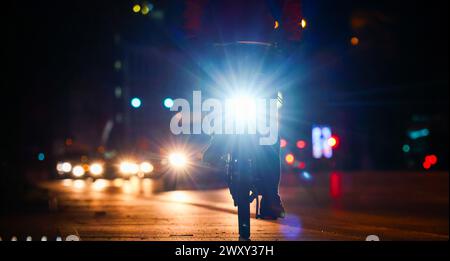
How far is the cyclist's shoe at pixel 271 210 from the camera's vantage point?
7.61 meters

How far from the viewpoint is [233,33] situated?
6.62 m

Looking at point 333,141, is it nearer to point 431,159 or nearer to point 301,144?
point 301,144

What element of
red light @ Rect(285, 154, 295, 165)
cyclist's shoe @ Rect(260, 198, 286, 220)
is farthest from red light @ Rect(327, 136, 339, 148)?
cyclist's shoe @ Rect(260, 198, 286, 220)

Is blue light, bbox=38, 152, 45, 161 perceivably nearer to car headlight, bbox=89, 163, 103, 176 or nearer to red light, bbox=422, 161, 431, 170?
car headlight, bbox=89, 163, 103, 176

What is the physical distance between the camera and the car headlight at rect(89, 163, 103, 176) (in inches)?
1330

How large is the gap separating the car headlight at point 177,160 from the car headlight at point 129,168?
409 inches

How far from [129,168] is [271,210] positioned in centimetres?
2510

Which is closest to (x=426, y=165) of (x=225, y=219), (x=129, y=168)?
(x=129, y=168)

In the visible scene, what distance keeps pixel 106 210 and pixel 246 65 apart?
620cm

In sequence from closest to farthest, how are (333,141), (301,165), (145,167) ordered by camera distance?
(145,167)
(301,165)
(333,141)

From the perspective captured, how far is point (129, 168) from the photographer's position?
32219 millimetres

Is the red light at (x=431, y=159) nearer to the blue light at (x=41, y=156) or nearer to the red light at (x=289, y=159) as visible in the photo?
the red light at (x=289, y=159)
